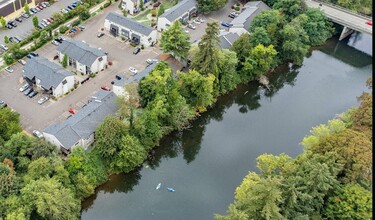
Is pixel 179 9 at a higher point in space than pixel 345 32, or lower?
higher

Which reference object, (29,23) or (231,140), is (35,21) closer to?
(29,23)

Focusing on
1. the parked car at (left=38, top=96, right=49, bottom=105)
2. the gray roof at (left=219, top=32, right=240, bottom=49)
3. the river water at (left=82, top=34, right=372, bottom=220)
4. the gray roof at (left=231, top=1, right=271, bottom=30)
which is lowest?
the river water at (left=82, top=34, right=372, bottom=220)

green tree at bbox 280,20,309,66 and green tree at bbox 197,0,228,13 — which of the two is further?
green tree at bbox 197,0,228,13

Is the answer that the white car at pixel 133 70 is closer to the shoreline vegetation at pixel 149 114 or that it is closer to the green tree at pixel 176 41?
the green tree at pixel 176 41

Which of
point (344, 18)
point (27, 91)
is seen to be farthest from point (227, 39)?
point (27, 91)

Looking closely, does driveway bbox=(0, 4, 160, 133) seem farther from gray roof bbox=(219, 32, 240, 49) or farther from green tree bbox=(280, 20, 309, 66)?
green tree bbox=(280, 20, 309, 66)

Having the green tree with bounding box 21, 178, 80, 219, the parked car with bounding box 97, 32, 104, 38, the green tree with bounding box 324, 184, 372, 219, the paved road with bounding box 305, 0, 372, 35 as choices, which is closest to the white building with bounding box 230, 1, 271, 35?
the paved road with bounding box 305, 0, 372, 35
